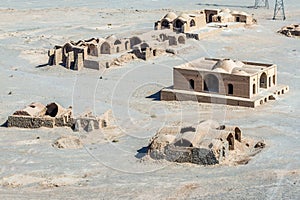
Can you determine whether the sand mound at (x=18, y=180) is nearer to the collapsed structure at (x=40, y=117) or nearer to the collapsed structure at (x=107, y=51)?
the collapsed structure at (x=40, y=117)

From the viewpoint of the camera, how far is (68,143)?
29859 millimetres

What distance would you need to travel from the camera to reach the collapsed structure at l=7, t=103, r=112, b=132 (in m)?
31.8

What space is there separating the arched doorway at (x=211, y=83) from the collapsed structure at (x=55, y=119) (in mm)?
6384

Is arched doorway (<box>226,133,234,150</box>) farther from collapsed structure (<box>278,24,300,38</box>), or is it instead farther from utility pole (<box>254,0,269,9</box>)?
utility pole (<box>254,0,269,9</box>)

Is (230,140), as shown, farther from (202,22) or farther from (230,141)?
(202,22)

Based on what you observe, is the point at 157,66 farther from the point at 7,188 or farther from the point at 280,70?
the point at 7,188

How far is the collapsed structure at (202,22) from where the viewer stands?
55.7 meters

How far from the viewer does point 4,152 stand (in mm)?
29094

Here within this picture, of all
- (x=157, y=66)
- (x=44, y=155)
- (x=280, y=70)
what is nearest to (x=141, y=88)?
(x=157, y=66)

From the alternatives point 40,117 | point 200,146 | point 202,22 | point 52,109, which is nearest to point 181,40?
point 202,22

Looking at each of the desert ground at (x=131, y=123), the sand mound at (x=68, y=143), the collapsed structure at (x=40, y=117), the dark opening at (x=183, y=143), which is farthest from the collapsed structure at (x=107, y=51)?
the dark opening at (x=183, y=143)

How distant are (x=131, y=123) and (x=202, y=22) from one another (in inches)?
1056

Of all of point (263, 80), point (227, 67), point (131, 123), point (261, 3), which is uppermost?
point (227, 67)

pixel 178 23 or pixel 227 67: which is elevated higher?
pixel 227 67
